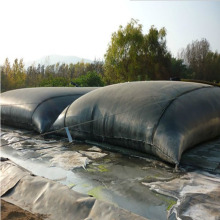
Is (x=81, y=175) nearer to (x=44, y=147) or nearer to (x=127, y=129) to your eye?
(x=127, y=129)

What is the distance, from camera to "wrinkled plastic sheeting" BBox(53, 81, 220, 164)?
2029mm

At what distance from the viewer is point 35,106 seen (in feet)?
11.4

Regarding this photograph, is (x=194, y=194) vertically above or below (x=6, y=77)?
below

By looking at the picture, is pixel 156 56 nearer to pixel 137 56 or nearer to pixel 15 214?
pixel 137 56

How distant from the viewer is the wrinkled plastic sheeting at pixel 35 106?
3322mm

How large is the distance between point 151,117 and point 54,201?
3.53 feet

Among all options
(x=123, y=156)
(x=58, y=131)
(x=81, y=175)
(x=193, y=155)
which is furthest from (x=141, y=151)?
(x=58, y=131)

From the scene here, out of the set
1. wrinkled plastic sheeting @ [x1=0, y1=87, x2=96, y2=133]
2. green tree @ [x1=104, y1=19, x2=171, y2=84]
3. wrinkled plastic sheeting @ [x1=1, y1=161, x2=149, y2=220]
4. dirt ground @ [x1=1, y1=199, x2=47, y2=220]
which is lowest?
dirt ground @ [x1=1, y1=199, x2=47, y2=220]

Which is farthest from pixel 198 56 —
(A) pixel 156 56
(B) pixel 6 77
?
(B) pixel 6 77

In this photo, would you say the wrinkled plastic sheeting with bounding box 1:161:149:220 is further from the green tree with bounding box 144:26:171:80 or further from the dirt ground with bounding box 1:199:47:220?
the green tree with bounding box 144:26:171:80

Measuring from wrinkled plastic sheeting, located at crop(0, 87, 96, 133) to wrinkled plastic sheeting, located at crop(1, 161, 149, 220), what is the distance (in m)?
1.60

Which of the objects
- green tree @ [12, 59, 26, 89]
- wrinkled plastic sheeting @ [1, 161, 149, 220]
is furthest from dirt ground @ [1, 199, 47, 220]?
green tree @ [12, 59, 26, 89]

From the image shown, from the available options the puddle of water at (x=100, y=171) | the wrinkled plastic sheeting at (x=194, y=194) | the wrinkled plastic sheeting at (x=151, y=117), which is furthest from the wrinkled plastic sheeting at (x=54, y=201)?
the wrinkled plastic sheeting at (x=151, y=117)

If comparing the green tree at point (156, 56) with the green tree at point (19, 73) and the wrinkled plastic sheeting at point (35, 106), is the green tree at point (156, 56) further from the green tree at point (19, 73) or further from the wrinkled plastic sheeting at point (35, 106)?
the wrinkled plastic sheeting at point (35, 106)
